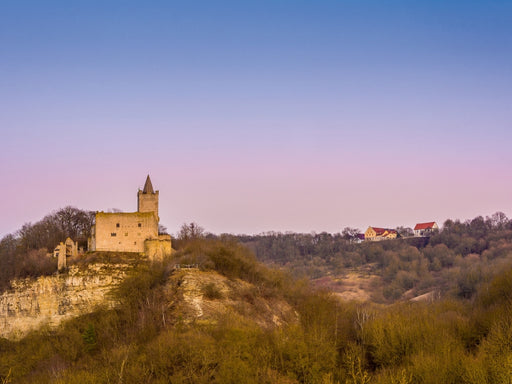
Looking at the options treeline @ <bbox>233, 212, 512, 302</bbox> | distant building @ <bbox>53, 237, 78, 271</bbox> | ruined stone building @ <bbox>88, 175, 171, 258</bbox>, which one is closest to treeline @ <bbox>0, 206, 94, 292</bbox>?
distant building @ <bbox>53, 237, 78, 271</bbox>

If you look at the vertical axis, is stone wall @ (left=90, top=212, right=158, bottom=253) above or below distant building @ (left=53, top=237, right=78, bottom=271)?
above

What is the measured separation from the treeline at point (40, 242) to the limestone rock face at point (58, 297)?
1.79 metres

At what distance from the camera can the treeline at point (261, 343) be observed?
39094 mm

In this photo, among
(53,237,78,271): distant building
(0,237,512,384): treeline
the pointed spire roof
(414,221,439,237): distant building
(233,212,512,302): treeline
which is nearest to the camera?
(0,237,512,384): treeline

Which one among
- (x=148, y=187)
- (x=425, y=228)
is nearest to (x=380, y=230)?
(x=425, y=228)

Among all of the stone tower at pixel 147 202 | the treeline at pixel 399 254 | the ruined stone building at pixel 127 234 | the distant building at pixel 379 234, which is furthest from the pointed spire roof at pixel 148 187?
the distant building at pixel 379 234

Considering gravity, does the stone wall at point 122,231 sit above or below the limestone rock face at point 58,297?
above

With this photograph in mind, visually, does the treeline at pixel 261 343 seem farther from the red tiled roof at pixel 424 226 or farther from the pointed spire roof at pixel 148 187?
the red tiled roof at pixel 424 226

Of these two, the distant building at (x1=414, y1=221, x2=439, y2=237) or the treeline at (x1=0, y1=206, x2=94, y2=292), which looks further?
the distant building at (x1=414, y1=221, x2=439, y2=237)

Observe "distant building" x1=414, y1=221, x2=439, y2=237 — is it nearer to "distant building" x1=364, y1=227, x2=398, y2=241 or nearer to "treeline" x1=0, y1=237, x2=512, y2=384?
"distant building" x1=364, y1=227, x2=398, y2=241

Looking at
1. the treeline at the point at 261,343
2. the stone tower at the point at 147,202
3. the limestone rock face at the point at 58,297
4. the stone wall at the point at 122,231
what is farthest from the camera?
the stone tower at the point at 147,202

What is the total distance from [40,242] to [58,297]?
1212 cm

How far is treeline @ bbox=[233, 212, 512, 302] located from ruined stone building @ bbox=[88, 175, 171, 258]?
56.3m

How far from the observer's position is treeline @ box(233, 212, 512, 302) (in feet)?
423
